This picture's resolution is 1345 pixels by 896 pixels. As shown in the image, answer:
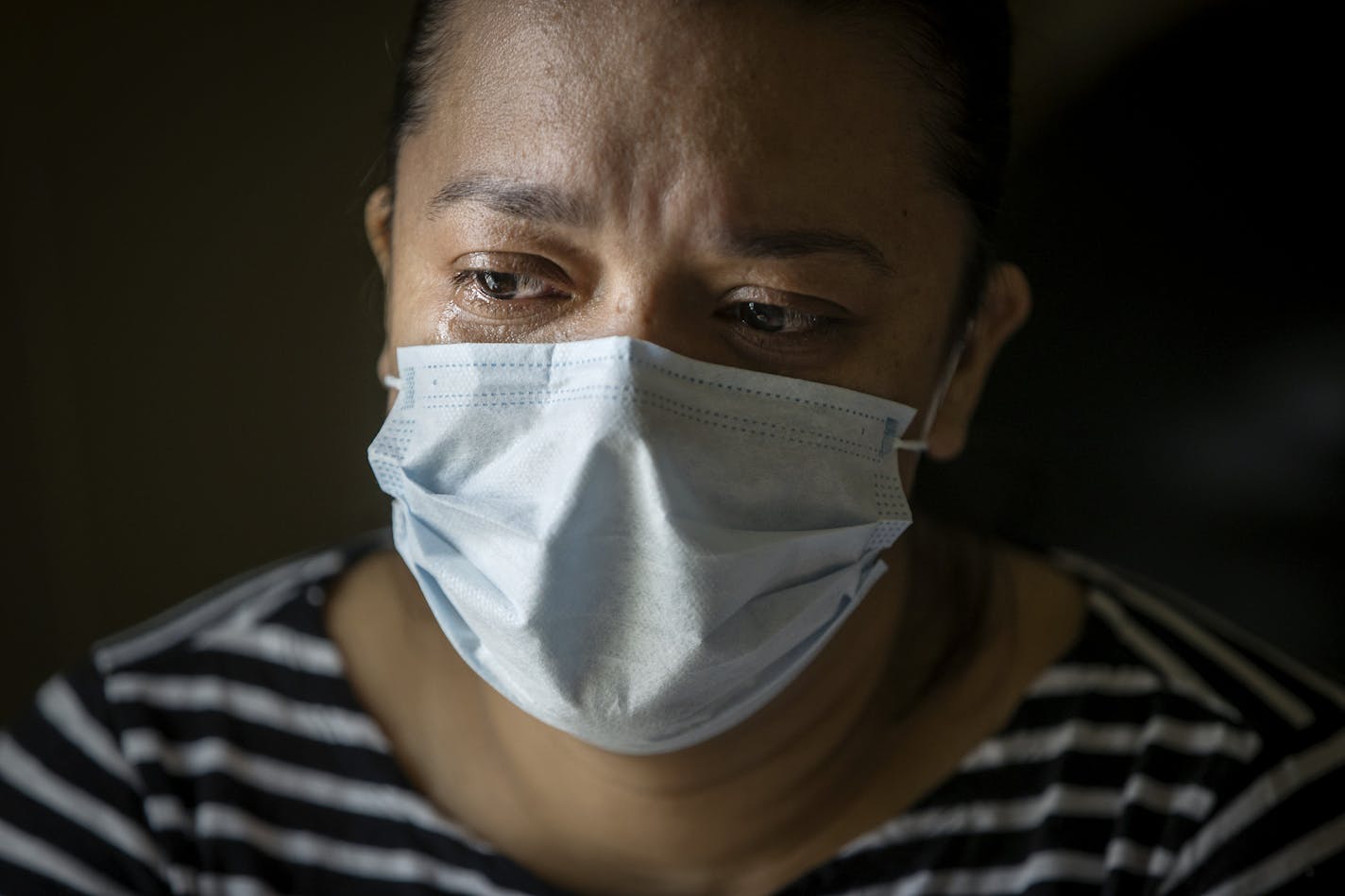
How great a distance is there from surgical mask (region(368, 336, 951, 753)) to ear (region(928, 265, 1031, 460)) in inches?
6.1

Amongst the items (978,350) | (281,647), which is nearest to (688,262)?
(978,350)

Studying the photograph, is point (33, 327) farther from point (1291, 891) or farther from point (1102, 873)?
point (1291, 891)

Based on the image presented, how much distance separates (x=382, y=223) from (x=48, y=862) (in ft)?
2.38

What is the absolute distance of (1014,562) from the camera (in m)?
1.55

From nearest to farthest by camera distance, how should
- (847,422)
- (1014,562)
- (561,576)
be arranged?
1. (561,576)
2. (847,422)
3. (1014,562)

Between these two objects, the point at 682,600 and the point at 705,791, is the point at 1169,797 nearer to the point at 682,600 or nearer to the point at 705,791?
the point at 705,791

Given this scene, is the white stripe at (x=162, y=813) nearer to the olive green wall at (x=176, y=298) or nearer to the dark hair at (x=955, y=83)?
the olive green wall at (x=176, y=298)

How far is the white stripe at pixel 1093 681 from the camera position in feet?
Result: 4.63

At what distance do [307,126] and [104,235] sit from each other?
303 millimetres

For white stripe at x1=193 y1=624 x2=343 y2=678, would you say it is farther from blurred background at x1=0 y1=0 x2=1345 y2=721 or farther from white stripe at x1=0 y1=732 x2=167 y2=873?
blurred background at x1=0 y1=0 x2=1345 y2=721

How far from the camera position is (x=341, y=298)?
5.57 ft

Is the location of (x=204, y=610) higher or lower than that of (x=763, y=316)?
lower

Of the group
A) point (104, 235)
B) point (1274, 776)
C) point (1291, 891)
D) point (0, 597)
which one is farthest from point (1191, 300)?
point (0, 597)

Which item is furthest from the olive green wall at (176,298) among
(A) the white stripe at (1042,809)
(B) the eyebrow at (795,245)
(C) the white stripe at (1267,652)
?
(C) the white stripe at (1267,652)
